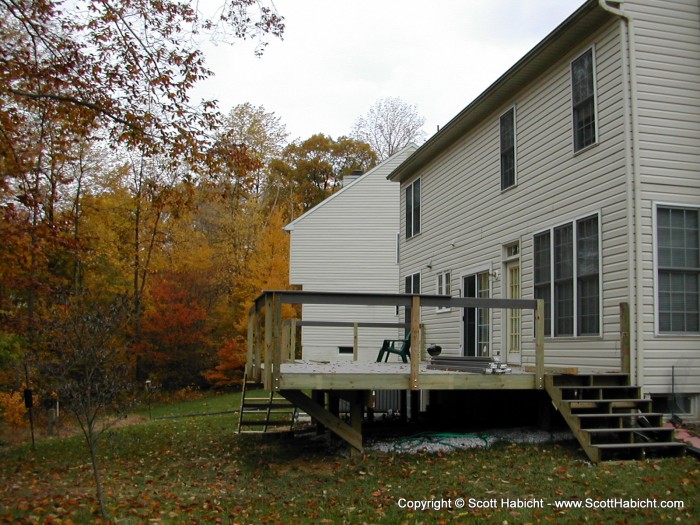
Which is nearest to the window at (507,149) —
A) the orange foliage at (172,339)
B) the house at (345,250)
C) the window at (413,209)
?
the window at (413,209)

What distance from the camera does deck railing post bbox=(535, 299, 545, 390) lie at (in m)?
9.32

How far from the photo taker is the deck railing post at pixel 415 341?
8922 millimetres

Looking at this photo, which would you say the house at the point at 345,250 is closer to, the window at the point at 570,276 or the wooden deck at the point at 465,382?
the window at the point at 570,276

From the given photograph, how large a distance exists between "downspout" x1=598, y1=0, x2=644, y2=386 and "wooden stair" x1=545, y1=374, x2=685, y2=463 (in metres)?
0.33

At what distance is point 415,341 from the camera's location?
892 centimetres

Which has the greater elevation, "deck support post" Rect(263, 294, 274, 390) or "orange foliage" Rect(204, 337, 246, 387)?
"deck support post" Rect(263, 294, 274, 390)

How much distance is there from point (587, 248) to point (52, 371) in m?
7.42

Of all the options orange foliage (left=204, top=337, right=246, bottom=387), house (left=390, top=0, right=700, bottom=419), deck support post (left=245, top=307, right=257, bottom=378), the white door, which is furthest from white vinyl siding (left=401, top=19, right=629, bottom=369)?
orange foliage (left=204, top=337, right=246, bottom=387)

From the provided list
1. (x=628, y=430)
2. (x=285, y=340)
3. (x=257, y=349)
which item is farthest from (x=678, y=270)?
(x=285, y=340)

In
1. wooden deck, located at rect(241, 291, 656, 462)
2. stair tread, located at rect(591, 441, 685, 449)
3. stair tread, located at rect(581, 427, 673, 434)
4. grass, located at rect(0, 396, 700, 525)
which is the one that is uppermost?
wooden deck, located at rect(241, 291, 656, 462)

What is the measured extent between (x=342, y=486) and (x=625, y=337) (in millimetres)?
4241

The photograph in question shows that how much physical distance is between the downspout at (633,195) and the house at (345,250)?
1904 cm

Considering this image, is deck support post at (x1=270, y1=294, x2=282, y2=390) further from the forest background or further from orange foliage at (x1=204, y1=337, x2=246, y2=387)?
orange foliage at (x1=204, y1=337, x2=246, y2=387)

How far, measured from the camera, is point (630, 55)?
31.8 feet
